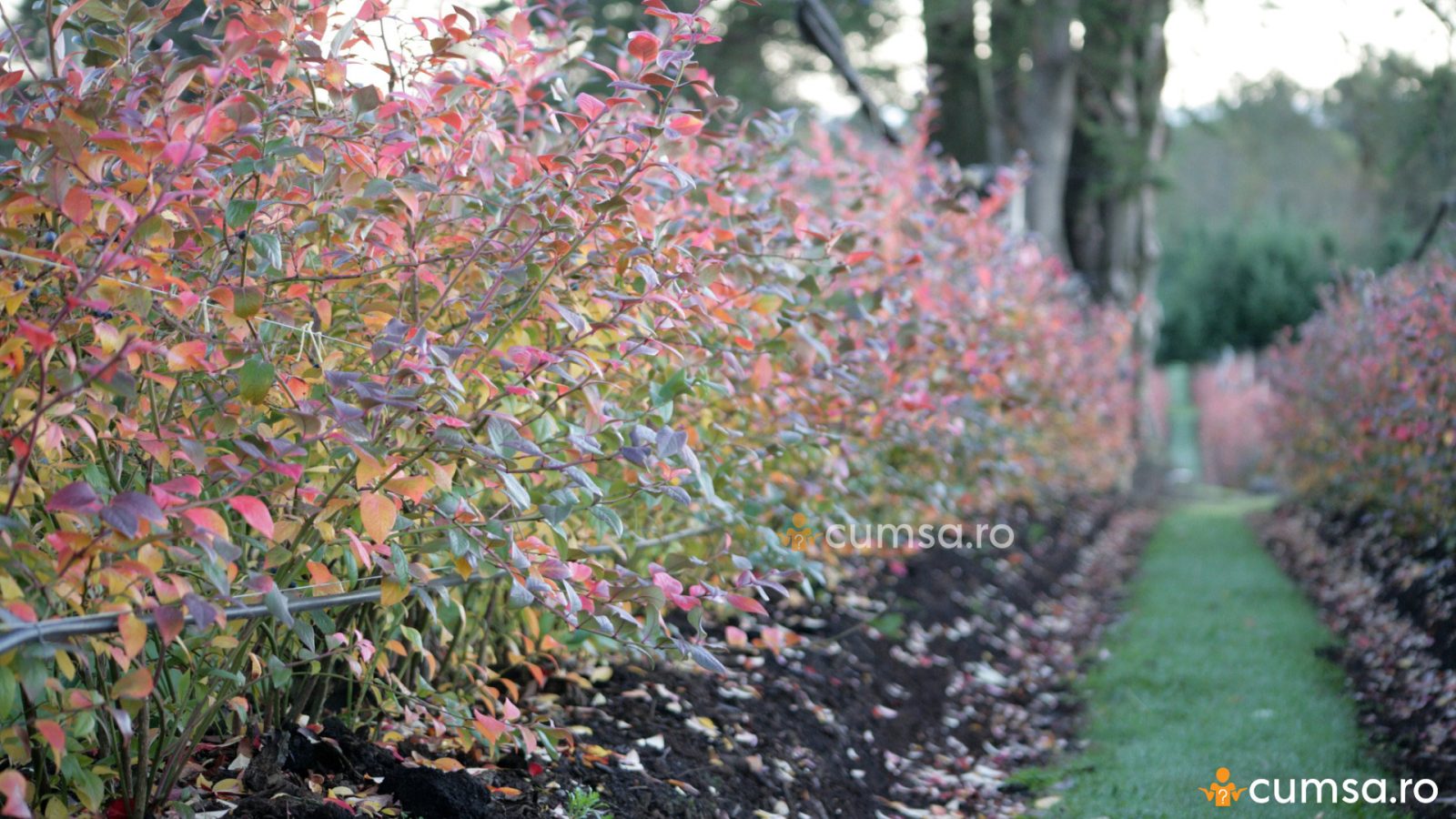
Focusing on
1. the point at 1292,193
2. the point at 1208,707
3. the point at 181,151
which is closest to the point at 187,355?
the point at 181,151

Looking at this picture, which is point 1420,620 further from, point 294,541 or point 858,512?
point 294,541

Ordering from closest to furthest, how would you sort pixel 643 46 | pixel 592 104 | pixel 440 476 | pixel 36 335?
pixel 36 335 → pixel 440 476 → pixel 643 46 → pixel 592 104

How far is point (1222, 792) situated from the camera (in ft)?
10.5

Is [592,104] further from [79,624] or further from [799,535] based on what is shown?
[799,535]

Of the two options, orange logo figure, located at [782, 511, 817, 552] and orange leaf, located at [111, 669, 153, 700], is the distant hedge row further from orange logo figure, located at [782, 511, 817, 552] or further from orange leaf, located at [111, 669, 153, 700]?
orange leaf, located at [111, 669, 153, 700]

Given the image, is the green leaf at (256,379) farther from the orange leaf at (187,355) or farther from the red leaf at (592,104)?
the red leaf at (592,104)

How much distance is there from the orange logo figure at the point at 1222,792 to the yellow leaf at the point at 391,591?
7.87ft

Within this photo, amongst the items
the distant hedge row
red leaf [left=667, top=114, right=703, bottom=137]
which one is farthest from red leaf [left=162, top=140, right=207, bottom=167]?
the distant hedge row

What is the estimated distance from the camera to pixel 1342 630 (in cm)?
532

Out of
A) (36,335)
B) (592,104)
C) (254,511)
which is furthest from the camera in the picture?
(592,104)

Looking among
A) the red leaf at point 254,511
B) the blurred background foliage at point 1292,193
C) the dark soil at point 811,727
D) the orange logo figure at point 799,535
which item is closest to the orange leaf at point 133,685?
the red leaf at point 254,511

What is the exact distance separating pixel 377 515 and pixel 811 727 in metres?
1.87

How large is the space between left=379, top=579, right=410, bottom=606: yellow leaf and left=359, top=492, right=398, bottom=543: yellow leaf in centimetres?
14

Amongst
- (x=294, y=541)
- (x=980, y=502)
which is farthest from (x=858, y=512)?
(x=294, y=541)
